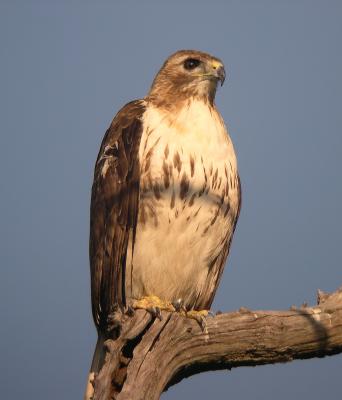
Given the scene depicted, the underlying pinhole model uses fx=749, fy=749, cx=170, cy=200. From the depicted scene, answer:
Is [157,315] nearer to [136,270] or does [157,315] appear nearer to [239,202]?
[136,270]

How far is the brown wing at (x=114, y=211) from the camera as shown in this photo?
6.31 meters

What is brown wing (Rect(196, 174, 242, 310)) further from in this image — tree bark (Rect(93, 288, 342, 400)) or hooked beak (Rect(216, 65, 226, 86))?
tree bark (Rect(93, 288, 342, 400))

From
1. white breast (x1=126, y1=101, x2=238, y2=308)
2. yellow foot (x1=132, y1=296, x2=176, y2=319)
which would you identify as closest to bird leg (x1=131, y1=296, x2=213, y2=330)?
yellow foot (x1=132, y1=296, x2=176, y2=319)

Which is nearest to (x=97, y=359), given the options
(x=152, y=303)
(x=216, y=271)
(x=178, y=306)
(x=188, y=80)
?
(x=152, y=303)

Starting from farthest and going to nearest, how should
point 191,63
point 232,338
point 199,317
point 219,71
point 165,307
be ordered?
point 191,63
point 219,71
point 165,307
point 199,317
point 232,338

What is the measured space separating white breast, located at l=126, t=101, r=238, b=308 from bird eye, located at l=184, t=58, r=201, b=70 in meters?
0.67

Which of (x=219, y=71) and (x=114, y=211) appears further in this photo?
(x=219, y=71)

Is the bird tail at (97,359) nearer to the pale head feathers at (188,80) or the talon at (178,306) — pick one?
the talon at (178,306)

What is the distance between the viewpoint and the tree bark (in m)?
5.27

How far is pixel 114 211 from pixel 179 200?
60 centimetres

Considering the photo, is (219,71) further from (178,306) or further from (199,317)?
(199,317)

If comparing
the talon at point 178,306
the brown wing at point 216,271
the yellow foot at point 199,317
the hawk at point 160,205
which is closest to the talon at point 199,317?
the yellow foot at point 199,317

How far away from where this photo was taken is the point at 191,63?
727 cm

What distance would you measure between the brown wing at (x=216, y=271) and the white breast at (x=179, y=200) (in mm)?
206
